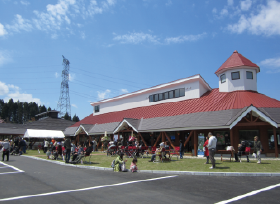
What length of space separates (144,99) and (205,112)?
512 inches

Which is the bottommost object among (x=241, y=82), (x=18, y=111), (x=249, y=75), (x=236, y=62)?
(x=241, y=82)

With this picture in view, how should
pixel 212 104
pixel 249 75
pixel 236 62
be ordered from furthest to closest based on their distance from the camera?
pixel 236 62 < pixel 249 75 < pixel 212 104

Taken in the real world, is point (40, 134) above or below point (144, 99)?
below

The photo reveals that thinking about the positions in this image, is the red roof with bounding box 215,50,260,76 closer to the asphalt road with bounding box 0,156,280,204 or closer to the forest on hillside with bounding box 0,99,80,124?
the asphalt road with bounding box 0,156,280,204

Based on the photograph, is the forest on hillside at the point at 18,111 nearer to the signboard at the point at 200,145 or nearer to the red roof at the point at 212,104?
the red roof at the point at 212,104

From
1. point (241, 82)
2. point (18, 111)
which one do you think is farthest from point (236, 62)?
point (18, 111)

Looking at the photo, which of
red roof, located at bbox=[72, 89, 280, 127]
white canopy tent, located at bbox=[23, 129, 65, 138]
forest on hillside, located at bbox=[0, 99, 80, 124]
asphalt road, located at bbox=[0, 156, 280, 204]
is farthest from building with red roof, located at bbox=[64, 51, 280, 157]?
forest on hillside, located at bbox=[0, 99, 80, 124]

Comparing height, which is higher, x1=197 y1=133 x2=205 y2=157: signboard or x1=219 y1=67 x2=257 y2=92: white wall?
x1=219 y1=67 x2=257 y2=92: white wall

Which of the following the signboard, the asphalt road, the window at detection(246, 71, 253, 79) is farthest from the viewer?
the window at detection(246, 71, 253, 79)

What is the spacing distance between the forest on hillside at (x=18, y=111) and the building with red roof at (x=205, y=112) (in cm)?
8183

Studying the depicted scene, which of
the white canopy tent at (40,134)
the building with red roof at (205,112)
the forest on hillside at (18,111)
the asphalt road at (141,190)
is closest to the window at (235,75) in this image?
the building with red roof at (205,112)

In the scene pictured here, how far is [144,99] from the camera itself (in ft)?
109

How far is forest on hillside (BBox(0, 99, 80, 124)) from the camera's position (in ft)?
345

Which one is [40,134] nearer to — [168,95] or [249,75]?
[168,95]
